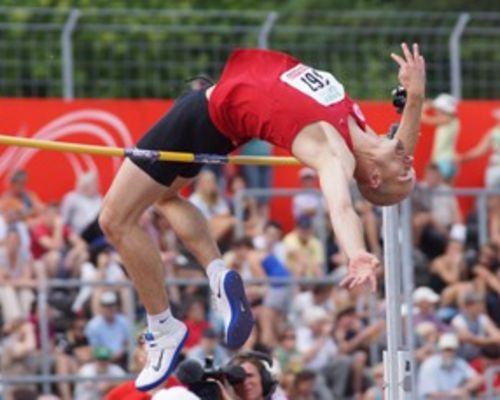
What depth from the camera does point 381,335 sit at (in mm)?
17734

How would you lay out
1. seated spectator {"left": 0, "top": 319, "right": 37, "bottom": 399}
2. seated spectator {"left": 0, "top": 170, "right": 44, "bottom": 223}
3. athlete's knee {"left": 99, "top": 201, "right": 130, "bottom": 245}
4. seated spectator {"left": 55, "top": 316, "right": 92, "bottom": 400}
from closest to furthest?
athlete's knee {"left": 99, "top": 201, "right": 130, "bottom": 245} → seated spectator {"left": 0, "top": 319, "right": 37, "bottom": 399} → seated spectator {"left": 55, "top": 316, "right": 92, "bottom": 400} → seated spectator {"left": 0, "top": 170, "right": 44, "bottom": 223}

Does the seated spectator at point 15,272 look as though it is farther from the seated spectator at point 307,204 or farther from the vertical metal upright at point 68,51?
the seated spectator at point 307,204

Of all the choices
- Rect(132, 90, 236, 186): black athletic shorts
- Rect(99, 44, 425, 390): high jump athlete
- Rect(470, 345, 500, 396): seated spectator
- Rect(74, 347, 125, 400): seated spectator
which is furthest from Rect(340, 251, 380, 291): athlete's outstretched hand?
Rect(470, 345, 500, 396): seated spectator

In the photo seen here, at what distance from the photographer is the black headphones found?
40.7 feet

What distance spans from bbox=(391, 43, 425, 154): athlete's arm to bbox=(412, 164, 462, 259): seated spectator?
6.78 metres

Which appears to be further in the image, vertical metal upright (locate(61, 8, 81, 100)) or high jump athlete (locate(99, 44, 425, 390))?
vertical metal upright (locate(61, 8, 81, 100))

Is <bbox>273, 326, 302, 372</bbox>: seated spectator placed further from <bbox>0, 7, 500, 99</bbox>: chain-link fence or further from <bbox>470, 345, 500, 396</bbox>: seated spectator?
<bbox>0, 7, 500, 99</bbox>: chain-link fence

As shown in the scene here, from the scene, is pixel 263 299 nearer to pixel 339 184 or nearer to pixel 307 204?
pixel 307 204

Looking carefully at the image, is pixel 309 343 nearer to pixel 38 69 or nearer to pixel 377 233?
pixel 377 233

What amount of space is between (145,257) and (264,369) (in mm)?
839

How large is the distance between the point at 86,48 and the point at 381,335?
3308 mm

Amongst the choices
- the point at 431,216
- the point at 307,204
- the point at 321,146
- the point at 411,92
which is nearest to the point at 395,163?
the point at 411,92

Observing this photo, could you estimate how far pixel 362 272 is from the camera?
34.4ft

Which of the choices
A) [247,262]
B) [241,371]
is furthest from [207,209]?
[241,371]
